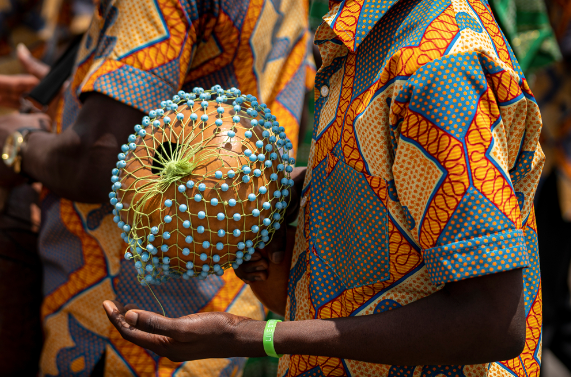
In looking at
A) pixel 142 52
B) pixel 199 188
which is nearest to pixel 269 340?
pixel 199 188

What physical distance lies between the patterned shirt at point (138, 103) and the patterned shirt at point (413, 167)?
0.54m

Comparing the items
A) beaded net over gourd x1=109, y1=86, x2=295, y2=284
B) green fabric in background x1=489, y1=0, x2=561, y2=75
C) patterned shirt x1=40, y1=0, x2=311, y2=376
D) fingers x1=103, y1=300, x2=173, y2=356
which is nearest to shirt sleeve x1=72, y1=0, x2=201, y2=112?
patterned shirt x1=40, y1=0, x2=311, y2=376

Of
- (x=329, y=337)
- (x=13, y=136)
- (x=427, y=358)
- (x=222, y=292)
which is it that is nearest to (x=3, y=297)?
(x=13, y=136)

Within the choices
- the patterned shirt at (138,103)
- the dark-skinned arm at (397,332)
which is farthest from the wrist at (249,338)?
the patterned shirt at (138,103)

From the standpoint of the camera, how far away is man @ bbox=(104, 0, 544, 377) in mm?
972

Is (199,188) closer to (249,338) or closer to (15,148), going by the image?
(249,338)

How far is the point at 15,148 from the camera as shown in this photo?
78.1 inches

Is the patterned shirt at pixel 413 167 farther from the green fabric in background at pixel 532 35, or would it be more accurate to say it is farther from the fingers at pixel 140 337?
the green fabric in background at pixel 532 35

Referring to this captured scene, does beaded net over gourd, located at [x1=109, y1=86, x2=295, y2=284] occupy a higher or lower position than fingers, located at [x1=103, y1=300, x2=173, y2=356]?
higher

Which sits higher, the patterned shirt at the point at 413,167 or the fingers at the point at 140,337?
the patterned shirt at the point at 413,167

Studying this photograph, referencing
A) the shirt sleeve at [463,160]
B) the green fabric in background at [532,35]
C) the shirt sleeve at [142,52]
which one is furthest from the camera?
the green fabric in background at [532,35]

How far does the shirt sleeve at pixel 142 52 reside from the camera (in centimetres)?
159

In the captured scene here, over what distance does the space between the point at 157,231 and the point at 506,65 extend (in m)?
0.88

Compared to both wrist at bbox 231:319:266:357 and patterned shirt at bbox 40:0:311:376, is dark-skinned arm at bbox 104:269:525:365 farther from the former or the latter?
patterned shirt at bbox 40:0:311:376
